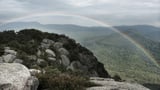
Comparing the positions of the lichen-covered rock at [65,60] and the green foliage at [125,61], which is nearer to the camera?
the lichen-covered rock at [65,60]

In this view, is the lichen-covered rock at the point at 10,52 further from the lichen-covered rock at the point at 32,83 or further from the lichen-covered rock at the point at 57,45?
the lichen-covered rock at the point at 32,83

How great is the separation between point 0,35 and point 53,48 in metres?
10.4

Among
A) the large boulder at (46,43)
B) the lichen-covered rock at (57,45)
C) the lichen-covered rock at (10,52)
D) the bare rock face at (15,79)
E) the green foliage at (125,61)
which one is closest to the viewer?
the bare rock face at (15,79)

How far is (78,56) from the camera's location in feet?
195

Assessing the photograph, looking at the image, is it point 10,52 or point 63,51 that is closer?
point 10,52

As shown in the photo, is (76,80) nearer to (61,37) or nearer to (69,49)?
(69,49)

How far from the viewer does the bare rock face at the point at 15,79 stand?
A: 15.5m

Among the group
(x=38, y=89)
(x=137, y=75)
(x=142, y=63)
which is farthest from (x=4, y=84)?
(x=142, y=63)

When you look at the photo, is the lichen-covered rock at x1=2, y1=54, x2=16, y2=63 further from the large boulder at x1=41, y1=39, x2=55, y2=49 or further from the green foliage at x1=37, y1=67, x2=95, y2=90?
the green foliage at x1=37, y1=67, x2=95, y2=90

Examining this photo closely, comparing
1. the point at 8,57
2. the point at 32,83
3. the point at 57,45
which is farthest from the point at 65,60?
the point at 32,83

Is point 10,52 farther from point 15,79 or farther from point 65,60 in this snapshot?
point 15,79

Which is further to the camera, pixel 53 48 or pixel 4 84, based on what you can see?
pixel 53 48

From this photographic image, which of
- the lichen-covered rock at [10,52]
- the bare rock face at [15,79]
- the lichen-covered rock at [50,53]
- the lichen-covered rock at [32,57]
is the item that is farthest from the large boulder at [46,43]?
the bare rock face at [15,79]

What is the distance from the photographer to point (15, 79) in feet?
52.3
